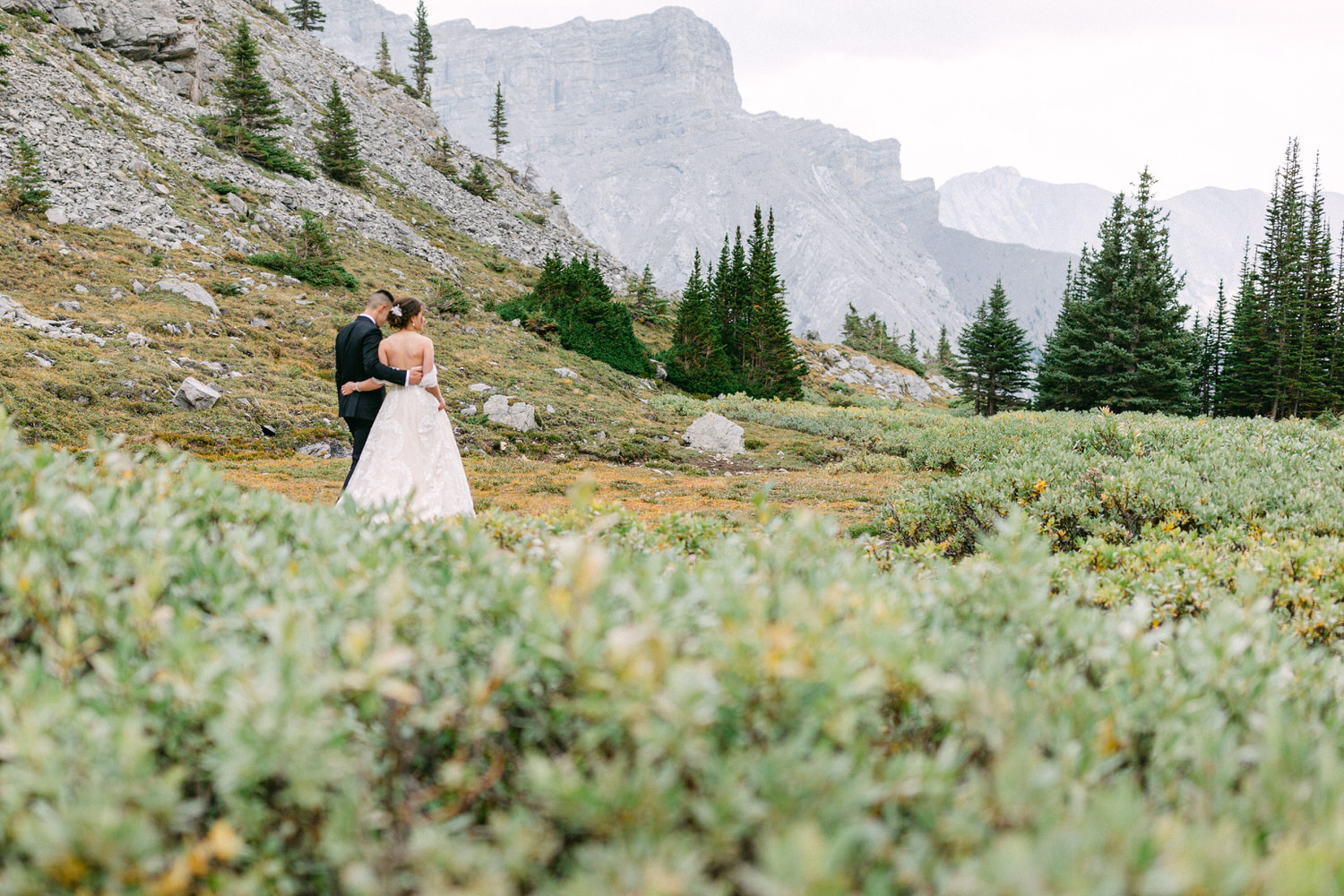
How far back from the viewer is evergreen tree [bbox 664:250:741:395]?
39.4 m

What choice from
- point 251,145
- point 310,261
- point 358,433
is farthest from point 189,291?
point 251,145

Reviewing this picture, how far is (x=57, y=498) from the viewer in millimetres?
2584

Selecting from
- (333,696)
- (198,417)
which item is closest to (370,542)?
(333,696)

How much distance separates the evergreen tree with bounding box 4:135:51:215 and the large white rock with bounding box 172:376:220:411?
12.6 m

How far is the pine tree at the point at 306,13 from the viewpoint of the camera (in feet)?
227

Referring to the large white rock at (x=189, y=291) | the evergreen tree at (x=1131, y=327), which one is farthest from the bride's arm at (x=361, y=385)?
the evergreen tree at (x=1131, y=327)

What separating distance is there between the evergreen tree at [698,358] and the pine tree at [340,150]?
77.1 ft

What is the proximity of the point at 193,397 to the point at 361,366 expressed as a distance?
35.6ft

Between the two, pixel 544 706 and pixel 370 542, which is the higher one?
pixel 370 542

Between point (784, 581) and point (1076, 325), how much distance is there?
42.7 meters

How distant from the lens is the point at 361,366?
780cm

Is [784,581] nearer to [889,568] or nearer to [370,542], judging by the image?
[370,542]

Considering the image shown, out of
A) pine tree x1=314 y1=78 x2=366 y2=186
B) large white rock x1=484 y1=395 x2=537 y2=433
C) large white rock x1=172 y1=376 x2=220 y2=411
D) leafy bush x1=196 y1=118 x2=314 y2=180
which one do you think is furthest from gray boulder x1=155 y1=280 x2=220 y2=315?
pine tree x1=314 y1=78 x2=366 y2=186

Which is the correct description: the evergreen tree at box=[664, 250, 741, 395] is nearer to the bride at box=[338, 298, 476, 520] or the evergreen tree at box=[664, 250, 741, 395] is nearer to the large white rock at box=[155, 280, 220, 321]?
the large white rock at box=[155, 280, 220, 321]
